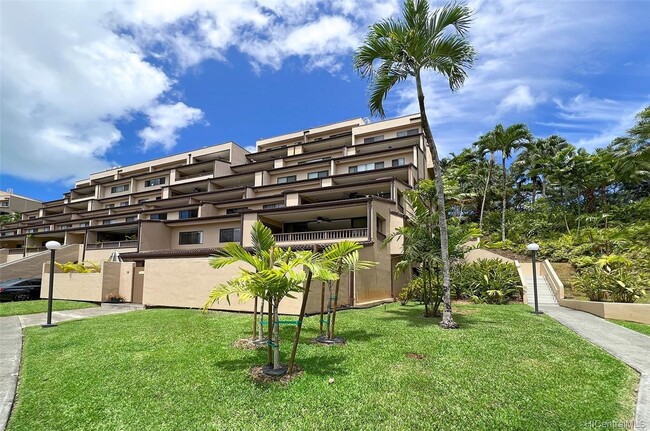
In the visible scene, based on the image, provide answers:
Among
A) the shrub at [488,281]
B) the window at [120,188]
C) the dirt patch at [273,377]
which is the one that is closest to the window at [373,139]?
the shrub at [488,281]

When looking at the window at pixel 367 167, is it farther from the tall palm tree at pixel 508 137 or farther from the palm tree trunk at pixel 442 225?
the palm tree trunk at pixel 442 225

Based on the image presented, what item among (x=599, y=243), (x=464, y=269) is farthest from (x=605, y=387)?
(x=599, y=243)

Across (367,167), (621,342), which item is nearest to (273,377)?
(621,342)

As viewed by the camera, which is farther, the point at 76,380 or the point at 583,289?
the point at 583,289

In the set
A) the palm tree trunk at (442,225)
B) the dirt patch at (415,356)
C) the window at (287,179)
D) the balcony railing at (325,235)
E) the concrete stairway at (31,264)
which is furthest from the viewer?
the window at (287,179)

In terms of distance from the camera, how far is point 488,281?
17.7 meters

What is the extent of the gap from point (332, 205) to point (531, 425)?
18.9m

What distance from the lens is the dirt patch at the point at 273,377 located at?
6051mm

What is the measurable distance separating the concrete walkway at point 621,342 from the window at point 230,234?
23.1 m

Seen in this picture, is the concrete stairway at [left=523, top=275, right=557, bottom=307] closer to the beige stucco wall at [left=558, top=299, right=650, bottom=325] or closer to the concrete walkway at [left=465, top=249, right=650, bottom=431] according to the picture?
the concrete walkway at [left=465, top=249, right=650, bottom=431]

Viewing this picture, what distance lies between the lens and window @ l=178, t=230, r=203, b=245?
102 feet

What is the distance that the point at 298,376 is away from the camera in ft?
20.4

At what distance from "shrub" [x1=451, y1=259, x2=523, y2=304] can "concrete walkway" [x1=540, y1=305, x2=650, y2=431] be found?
277cm

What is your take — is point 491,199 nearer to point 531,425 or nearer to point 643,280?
point 643,280
